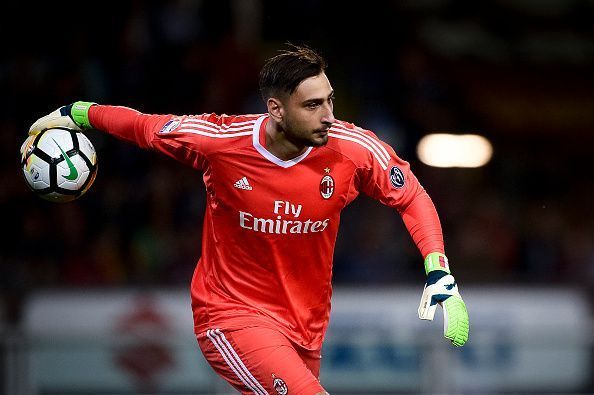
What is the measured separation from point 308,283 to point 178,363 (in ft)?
12.6

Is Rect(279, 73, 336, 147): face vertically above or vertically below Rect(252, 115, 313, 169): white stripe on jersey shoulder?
above

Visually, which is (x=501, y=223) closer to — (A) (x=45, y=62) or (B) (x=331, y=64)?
(B) (x=331, y=64)

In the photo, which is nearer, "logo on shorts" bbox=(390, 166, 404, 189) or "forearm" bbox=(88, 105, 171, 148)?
"logo on shorts" bbox=(390, 166, 404, 189)

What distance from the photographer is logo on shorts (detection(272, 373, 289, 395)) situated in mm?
5242

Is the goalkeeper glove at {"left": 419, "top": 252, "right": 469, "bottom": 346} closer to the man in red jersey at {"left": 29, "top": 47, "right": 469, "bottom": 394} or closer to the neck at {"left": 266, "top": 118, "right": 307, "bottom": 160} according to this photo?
the man in red jersey at {"left": 29, "top": 47, "right": 469, "bottom": 394}

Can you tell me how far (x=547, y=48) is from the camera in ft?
47.3

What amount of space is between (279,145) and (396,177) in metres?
0.55

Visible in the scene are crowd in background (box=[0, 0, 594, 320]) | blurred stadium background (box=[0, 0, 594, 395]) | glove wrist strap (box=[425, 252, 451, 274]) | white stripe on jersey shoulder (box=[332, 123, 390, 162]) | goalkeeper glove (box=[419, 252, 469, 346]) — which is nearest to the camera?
goalkeeper glove (box=[419, 252, 469, 346])

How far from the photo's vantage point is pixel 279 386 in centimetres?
527

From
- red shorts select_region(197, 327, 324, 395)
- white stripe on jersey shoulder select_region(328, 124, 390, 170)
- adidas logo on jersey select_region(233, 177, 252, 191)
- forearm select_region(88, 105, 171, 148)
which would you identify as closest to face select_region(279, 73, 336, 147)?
white stripe on jersey shoulder select_region(328, 124, 390, 170)

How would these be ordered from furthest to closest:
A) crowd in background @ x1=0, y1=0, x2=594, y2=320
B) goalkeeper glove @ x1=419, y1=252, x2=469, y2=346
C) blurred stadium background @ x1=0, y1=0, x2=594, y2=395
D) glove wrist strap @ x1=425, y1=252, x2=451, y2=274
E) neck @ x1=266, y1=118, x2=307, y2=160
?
crowd in background @ x1=0, y1=0, x2=594, y2=320
blurred stadium background @ x1=0, y1=0, x2=594, y2=395
neck @ x1=266, y1=118, x2=307, y2=160
glove wrist strap @ x1=425, y1=252, x2=451, y2=274
goalkeeper glove @ x1=419, y1=252, x2=469, y2=346

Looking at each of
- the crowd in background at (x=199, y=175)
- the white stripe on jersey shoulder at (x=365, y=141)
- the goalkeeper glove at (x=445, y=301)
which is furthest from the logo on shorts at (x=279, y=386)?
the crowd in background at (x=199, y=175)

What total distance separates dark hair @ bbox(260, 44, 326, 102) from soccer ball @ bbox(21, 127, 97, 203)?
1050 mm

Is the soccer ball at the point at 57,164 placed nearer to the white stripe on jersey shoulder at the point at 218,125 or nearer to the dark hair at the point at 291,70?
the white stripe on jersey shoulder at the point at 218,125
